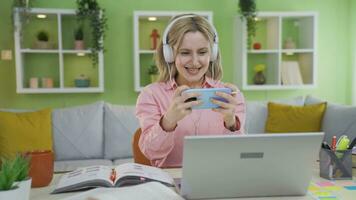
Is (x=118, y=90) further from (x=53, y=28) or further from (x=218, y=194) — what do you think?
(x=218, y=194)

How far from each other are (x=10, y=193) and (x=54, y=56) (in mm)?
3206

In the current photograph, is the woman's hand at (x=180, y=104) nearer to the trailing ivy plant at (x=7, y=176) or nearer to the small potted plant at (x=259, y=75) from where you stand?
the trailing ivy plant at (x=7, y=176)

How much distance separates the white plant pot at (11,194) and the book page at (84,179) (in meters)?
0.19

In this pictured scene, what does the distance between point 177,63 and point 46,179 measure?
0.68 metres

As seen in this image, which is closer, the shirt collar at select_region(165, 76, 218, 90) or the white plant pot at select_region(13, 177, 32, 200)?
the white plant pot at select_region(13, 177, 32, 200)

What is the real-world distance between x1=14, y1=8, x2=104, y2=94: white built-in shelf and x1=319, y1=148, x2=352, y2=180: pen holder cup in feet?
8.88

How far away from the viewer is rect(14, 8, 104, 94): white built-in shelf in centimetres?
363

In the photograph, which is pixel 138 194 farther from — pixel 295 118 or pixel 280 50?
pixel 280 50

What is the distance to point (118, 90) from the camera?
4.07 metres

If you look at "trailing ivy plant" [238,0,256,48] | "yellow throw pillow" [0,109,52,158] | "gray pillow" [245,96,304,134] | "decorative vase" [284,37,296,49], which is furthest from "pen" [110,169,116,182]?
"decorative vase" [284,37,296,49]

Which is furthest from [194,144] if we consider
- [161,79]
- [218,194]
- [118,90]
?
[118,90]

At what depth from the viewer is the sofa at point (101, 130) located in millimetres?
3203

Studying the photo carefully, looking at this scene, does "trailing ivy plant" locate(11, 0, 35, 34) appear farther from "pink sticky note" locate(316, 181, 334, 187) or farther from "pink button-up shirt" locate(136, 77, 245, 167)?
"pink sticky note" locate(316, 181, 334, 187)

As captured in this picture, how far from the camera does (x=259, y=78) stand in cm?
410
